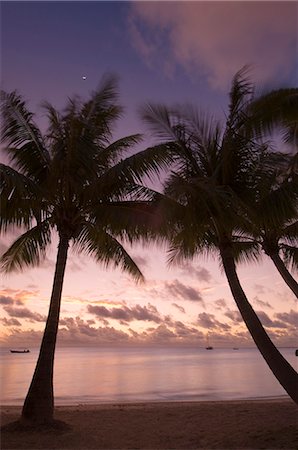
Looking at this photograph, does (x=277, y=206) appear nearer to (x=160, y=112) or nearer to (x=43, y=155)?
(x=160, y=112)

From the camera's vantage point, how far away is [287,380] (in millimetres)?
9906

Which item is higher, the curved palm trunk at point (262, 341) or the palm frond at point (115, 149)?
the palm frond at point (115, 149)

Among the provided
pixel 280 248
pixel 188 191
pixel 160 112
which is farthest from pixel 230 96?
pixel 280 248

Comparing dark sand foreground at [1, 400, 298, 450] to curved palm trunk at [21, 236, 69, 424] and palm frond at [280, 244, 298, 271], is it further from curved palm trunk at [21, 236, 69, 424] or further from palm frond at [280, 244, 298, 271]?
palm frond at [280, 244, 298, 271]

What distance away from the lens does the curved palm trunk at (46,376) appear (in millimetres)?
10594

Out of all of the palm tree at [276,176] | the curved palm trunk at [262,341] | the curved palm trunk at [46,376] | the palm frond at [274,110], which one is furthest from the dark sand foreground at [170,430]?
the palm frond at [274,110]

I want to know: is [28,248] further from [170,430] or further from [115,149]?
[170,430]

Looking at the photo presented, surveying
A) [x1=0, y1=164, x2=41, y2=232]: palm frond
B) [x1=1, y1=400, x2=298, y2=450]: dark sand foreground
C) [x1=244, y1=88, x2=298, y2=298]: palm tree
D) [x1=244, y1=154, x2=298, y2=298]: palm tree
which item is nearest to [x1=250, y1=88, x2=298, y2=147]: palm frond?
[x1=244, y1=88, x2=298, y2=298]: palm tree

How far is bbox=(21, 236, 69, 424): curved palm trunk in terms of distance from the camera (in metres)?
10.6

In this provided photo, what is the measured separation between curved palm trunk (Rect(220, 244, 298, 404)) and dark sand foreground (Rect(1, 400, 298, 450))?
1.10 metres

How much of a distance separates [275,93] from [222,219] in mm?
2885

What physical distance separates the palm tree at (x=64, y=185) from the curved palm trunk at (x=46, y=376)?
0.02 metres

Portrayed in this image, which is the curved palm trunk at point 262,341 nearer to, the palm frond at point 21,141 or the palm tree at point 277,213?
the palm tree at point 277,213

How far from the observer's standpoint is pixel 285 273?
40.7 feet
